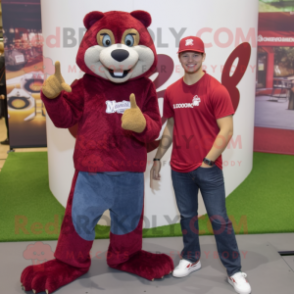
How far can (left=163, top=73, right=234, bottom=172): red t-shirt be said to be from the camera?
2.05 m

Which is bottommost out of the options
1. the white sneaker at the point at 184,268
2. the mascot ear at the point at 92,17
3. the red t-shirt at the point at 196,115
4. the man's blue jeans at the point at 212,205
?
→ the white sneaker at the point at 184,268

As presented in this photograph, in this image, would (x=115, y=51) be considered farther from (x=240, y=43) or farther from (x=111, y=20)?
(x=240, y=43)

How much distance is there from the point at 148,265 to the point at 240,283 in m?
0.55

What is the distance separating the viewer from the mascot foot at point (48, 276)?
218 cm

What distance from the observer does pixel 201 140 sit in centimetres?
211

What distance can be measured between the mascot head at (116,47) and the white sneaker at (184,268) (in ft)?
A: 3.82

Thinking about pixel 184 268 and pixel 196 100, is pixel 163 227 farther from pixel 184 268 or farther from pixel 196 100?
pixel 196 100

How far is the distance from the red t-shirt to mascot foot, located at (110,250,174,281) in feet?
2.02

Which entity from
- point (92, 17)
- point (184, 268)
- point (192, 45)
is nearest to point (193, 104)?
point (192, 45)

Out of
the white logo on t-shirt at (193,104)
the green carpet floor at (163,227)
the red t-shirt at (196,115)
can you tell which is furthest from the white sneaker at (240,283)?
the white logo on t-shirt at (193,104)

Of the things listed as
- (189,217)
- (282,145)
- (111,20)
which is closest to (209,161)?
(189,217)

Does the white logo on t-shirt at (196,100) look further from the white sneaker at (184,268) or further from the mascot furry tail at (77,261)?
the white sneaker at (184,268)

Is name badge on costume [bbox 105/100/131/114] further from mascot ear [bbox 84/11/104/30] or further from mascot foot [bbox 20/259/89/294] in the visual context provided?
mascot foot [bbox 20/259/89/294]

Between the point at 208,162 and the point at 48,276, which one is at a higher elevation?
the point at 208,162
